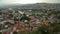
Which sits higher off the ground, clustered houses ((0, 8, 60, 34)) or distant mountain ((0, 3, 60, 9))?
distant mountain ((0, 3, 60, 9))

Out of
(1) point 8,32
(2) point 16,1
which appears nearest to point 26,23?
(1) point 8,32

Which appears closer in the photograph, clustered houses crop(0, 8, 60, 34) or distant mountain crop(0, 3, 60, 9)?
clustered houses crop(0, 8, 60, 34)

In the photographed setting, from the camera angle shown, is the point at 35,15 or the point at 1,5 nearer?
the point at 35,15

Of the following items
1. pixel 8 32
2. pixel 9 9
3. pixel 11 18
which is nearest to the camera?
pixel 8 32

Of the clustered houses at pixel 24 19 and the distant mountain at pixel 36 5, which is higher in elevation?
the distant mountain at pixel 36 5

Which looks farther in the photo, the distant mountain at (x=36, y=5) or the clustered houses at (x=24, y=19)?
the distant mountain at (x=36, y=5)

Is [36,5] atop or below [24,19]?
atop

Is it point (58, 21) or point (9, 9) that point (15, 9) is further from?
point (58, 21)

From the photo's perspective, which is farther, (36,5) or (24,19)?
(36,5)
